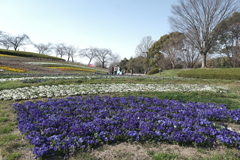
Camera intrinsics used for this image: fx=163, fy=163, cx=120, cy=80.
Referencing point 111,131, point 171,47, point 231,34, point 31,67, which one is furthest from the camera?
point 171,47

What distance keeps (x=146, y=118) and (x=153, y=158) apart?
1.59 meters

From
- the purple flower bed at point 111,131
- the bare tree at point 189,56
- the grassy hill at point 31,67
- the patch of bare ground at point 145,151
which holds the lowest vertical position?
the patch of bare ground at point 145,151

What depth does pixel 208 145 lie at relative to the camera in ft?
10.9

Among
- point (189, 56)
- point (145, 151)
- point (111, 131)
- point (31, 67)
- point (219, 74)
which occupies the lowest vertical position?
point (145, 151)

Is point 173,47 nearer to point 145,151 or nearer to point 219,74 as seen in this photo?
point 219,74

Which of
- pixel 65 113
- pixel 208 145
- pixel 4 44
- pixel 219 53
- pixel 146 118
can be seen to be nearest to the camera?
pixel 208 145

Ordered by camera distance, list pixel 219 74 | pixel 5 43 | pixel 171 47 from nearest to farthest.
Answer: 1. pixel 219 74
2. pixel 171 47
3. pixel 5 43

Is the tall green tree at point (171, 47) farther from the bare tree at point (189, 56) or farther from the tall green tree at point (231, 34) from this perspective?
the tall green tree at point (231, 34)

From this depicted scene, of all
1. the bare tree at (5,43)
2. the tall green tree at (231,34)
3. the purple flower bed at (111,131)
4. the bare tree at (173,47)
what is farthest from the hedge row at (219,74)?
the bare tree at (5,43)

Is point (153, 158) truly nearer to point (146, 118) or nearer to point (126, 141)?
point (126, 141)

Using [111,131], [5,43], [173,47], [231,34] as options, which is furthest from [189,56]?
[5,43]

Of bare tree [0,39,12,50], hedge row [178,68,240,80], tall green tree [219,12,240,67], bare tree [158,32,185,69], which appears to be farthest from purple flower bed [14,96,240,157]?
bare tree [0,39,12,50]

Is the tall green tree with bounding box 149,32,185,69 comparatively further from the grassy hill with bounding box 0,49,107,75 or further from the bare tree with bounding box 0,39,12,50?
the bare tree with bounding box 0,39,12,50

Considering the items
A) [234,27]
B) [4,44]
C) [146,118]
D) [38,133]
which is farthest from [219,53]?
[4,44]
